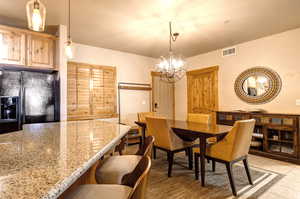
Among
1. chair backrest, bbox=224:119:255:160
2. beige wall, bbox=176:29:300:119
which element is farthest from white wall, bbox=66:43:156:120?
chair backrest, bbox=224:119:255:160

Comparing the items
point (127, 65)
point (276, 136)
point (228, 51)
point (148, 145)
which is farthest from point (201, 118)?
point (127, 65)

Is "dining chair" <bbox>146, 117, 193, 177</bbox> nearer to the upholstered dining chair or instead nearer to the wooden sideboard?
the upholstered dining chair

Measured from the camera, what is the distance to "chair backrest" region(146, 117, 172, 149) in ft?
8.87

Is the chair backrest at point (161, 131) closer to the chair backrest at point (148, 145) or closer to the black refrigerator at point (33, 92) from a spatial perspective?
the chair backrest at point (148, 145)

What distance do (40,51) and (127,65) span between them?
93.9 inches

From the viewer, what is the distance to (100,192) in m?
0.91

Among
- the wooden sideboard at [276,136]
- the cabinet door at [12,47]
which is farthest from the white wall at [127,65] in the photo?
the wooden sideboard at [276,136]

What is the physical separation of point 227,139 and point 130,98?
335 cm

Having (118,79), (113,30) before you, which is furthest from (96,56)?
(113,30)

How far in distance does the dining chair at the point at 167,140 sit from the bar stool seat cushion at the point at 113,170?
1.30 m

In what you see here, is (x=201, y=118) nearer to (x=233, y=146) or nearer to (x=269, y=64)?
(x=233, y=146)

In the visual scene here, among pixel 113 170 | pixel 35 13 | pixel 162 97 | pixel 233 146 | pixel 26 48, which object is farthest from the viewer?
pixel 162 97

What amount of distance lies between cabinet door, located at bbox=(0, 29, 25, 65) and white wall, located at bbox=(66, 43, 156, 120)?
1303mm

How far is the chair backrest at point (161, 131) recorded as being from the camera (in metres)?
2.71
